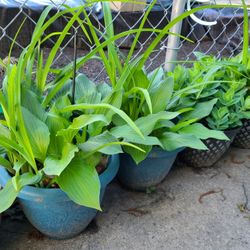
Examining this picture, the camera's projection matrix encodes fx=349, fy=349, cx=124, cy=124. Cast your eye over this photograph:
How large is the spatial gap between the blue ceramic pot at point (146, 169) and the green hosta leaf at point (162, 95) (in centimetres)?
15

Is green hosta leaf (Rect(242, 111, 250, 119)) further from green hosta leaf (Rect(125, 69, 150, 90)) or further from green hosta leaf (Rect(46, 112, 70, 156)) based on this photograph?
green hosta leaf (Rect(46, 112, 70, 156))

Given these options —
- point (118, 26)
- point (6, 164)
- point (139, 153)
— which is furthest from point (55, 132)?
point (118, 26)

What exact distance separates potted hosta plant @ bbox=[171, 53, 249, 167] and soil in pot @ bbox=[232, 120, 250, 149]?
71 millimetres

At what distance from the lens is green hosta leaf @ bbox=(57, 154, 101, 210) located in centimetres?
82

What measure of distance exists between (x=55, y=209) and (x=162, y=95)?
479 mm

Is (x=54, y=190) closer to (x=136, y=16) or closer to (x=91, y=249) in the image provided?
(x=91, y=249)

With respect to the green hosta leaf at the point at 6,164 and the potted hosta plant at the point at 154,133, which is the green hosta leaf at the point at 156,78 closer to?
the potted hosta plant at the point at 154,133

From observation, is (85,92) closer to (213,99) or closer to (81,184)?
(81,184)

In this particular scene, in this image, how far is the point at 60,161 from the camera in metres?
0.84

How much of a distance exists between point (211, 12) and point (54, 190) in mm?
2640

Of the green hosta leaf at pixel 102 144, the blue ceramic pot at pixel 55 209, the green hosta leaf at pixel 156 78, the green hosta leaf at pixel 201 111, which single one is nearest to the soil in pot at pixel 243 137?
the green hosta leaf at pixel 201 111

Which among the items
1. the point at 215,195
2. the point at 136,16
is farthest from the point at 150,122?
the point at 136,16

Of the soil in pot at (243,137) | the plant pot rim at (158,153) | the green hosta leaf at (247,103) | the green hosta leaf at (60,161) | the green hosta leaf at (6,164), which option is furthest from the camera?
the soil in pot at (243,137)

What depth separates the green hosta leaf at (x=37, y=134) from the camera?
34.4 inches
